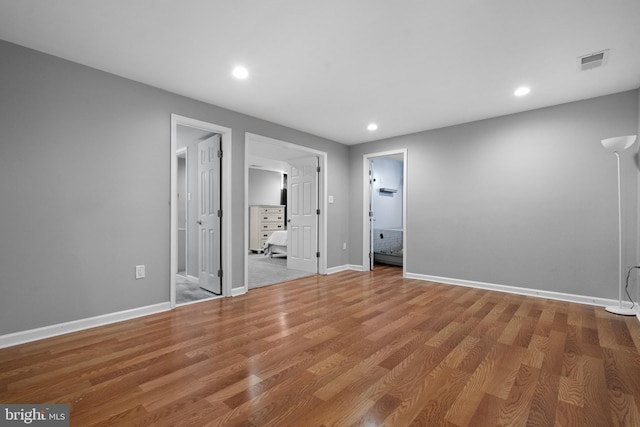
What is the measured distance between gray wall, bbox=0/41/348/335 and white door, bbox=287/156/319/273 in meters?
2.51

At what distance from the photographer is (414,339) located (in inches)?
97.3

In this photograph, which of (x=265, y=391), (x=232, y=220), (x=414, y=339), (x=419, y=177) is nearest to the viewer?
(x=265, y=391)

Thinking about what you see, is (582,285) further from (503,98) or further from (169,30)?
(169,30)

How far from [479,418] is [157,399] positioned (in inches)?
68.8

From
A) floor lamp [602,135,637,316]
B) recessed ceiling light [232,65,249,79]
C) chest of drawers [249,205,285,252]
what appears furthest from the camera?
chest of drawers [249,205,285,252]

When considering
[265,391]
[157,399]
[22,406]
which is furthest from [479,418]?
[22,406]

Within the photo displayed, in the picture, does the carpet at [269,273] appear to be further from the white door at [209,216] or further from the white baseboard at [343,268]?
the white door at [209,216]

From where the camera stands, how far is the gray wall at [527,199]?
339 cm

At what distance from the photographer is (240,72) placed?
287 cm

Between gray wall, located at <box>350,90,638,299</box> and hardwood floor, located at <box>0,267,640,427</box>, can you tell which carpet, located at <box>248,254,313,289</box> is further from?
gray wall, located at <box>350,90,638,299</box>

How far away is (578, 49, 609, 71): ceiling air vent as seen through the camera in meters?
2.53

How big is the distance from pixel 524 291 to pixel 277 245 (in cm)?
512

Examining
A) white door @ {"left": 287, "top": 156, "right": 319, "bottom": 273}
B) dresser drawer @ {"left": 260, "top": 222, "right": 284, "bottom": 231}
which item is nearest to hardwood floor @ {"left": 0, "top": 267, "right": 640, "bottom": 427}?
white door @ {"left": 287, "top": 156, "right": 319, "bottom": 273}

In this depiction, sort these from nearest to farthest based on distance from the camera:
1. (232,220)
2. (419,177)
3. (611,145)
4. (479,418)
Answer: (479,418) → (611,145) → (232,220) → (419,177)
